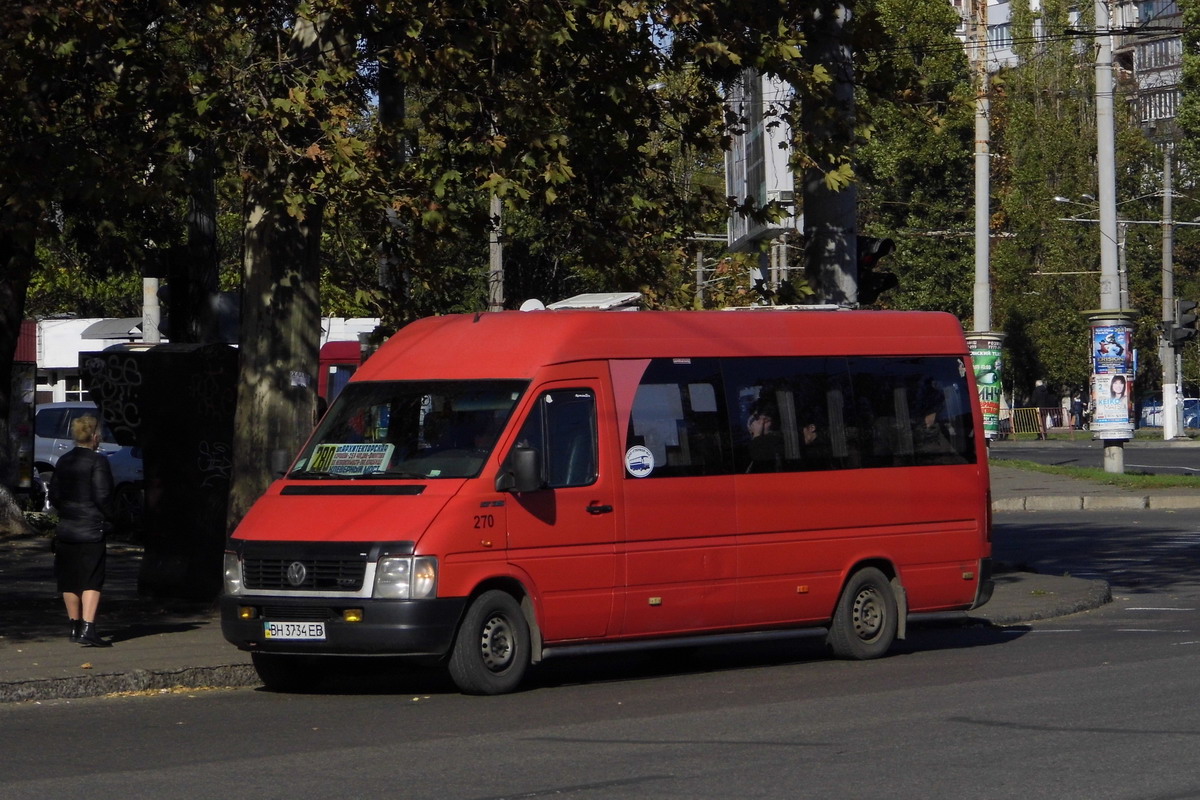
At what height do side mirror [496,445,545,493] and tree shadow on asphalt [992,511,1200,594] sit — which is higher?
side mirror [496,445,545,493]

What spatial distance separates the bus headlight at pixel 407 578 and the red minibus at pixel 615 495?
1 centimetres

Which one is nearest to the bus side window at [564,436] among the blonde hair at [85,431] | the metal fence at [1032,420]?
the blonde hair at [85,431]

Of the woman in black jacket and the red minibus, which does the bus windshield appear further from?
the woman in black jacket

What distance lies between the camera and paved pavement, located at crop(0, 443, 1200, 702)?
1118cm

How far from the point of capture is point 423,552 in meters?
10.4

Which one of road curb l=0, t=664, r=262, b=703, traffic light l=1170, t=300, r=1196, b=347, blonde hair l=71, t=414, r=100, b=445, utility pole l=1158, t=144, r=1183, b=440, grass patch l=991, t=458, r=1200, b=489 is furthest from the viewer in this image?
utility pole l=1158, t=144, r=1183, b=440

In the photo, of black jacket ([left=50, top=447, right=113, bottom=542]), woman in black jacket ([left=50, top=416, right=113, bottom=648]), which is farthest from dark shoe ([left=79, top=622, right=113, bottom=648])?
black jacket ([left=50, top=447, right=113, bottom=542])

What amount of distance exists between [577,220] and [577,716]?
25.7 feet

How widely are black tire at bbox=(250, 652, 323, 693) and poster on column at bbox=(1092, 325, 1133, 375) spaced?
78.3ft

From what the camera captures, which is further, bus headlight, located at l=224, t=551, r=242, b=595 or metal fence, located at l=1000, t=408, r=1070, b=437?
metal fence, located at l=1000, t=408, r=1070, b=437

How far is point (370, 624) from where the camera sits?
34.3 feet

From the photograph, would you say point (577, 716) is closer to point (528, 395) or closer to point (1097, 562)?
point (528, 395)

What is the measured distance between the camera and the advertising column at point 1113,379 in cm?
3253

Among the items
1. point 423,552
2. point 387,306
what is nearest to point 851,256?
point 387,306
